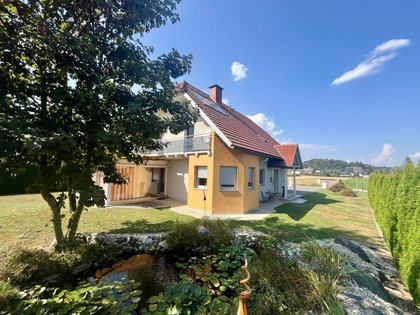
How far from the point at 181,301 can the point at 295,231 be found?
704 cm

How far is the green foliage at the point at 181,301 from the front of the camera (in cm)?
292

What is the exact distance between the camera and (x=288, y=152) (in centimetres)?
1997

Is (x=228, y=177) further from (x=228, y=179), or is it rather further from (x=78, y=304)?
(x=78, y=304)

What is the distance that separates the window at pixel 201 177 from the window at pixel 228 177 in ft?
3.69

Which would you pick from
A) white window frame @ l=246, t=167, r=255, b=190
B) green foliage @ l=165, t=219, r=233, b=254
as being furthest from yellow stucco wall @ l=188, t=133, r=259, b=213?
green foliage @ l=165, t=219, r=233, b=254

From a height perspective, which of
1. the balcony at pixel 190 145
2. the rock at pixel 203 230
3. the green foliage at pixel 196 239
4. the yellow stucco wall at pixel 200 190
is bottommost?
the green foliage at pixel 196 239

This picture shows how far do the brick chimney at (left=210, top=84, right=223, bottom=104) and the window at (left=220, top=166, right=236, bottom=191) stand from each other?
303 inches

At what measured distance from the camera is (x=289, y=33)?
10281 millimetres

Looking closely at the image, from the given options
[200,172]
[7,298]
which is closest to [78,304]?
[7,298]

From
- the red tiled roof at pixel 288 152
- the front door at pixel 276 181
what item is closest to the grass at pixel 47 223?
the front door at pixel 276 181

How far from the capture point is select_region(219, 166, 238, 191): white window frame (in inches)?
504

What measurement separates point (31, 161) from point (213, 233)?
5.33 metres

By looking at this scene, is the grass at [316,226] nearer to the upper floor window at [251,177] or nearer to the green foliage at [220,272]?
the upper floor window at [251,177]

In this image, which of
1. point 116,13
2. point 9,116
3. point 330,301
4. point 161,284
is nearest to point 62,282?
point 161,284
